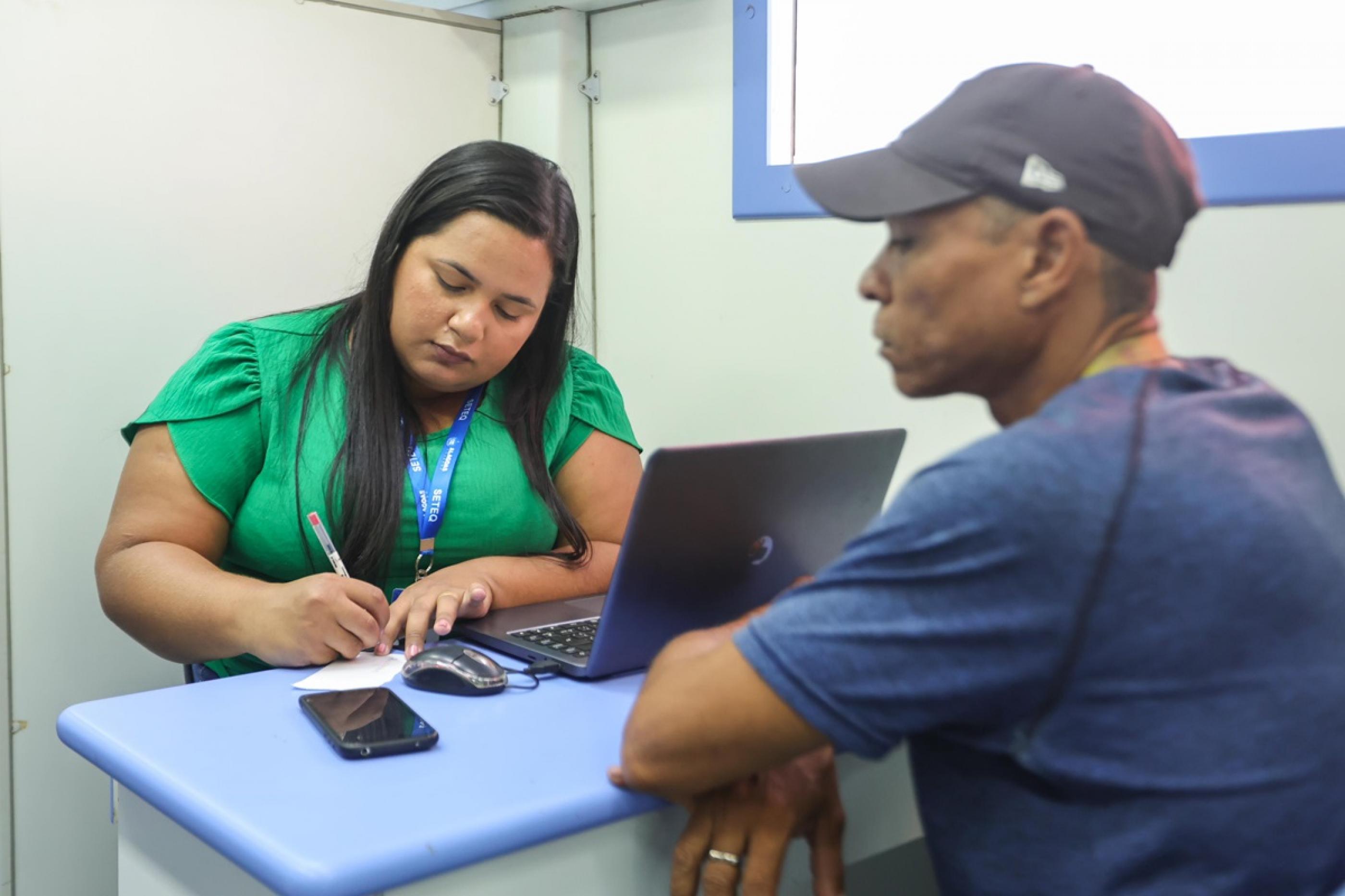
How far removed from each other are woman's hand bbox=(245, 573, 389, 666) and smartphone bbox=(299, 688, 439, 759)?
11cm

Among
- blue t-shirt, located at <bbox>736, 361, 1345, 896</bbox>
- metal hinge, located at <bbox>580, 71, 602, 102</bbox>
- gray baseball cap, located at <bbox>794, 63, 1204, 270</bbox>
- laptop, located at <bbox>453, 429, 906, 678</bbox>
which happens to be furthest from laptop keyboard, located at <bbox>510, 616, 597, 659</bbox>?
metal hinge, located at <bbox>580, 71, 602, 102</bbox>

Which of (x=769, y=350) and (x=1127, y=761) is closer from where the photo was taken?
(x=1127, y=761)

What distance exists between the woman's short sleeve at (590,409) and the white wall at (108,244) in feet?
1.99

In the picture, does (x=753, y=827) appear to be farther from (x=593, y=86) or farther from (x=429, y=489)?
(x=593, y=86)

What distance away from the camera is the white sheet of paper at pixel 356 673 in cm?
126

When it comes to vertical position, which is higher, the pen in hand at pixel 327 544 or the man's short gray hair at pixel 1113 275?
the man's short gray hair at pixel 1113 275

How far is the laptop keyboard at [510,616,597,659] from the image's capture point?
1362 mm

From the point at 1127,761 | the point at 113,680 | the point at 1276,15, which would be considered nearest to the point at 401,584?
the point at 113,680

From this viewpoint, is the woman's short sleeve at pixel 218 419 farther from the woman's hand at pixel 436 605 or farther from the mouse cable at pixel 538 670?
the mouse cable at pixel 538 670

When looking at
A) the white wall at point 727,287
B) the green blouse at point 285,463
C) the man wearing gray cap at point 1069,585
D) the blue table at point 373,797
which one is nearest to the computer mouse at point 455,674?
the blue table at point 373,797

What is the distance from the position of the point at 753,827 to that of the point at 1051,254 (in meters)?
0.53

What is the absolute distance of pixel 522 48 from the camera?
247 centimetres

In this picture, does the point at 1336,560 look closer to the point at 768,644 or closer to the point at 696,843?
the point at 768,644

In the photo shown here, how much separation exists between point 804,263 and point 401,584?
0.88 metres
